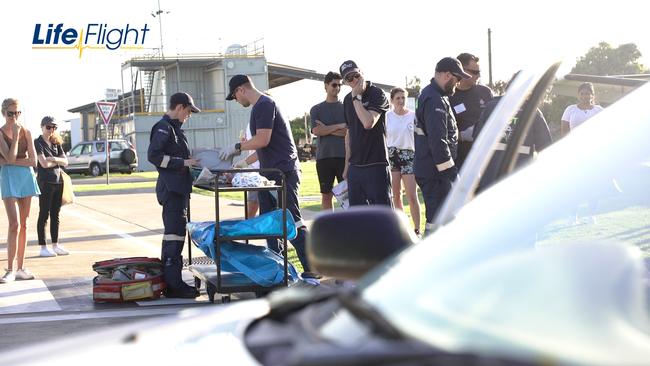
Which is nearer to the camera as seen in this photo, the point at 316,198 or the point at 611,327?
the point at 611,327

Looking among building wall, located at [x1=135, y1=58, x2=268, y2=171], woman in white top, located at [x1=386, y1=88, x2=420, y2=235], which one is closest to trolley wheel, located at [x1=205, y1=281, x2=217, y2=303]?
woman in white top, located at [x1=386, y1=88, x2=420, y2=235]

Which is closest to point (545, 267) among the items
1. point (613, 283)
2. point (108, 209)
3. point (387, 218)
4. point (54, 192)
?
point (613, 283)

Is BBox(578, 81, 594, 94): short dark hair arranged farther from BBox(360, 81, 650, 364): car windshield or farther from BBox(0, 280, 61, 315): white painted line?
BBox(0, 280, 61, 315): white painted line

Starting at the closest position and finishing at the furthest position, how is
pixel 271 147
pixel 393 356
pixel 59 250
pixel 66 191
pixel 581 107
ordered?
1. pixel 393 356
2. pixel 581 107
3. pixel 271 147
4. pixel 59 250
5. pixel 66 191

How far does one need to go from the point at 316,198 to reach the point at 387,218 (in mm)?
18429

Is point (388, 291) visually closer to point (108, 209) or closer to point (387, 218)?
point (387, 218)

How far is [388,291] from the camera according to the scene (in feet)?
6.81

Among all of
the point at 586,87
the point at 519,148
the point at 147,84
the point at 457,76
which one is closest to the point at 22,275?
the point at 457,76

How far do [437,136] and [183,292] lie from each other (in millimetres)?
2658

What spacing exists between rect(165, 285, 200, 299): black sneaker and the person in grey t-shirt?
104 inches

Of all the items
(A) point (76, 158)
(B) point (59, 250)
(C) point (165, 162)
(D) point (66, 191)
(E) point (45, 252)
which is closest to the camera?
(C) point (165, 162)

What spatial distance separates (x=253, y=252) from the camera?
8.20 m

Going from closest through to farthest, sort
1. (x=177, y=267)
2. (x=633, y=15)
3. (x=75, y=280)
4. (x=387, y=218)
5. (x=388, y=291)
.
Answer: (x=388, y=291)
(x=387, y=218)
(x=633, y=15)
(x=177, y=267)
(x=75, y=280)

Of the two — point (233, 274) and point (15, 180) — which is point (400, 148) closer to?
point (233, 274)
